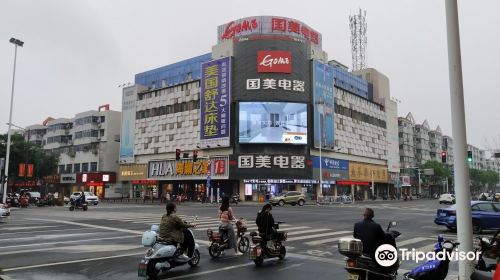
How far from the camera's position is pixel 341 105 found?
70.8 metres

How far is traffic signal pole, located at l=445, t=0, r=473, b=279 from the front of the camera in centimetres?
723

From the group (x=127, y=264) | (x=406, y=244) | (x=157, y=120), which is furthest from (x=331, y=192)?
(x=127, y=264)

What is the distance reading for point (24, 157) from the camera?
208 feet

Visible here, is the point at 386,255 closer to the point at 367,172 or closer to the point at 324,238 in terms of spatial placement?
the point at 324,238

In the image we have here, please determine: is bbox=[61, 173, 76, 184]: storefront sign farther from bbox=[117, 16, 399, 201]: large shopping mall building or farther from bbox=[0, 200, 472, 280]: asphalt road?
bbox=[0, 200, 472, 280]: asphalt road

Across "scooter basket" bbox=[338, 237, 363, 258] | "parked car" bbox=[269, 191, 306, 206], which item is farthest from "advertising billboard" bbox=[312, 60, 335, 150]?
"scooter basket" bbox=[338, 237, 363, 258]

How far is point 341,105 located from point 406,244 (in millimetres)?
57818

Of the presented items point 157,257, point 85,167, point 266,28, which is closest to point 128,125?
point 85,167

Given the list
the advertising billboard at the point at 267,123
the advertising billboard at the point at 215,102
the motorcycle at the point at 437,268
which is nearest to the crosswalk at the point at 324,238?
the motorcycle at the point at 437,268

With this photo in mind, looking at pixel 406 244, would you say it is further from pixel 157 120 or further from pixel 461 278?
pixel 157 120

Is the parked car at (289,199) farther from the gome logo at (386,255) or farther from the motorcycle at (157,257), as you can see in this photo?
the gome logo at (386,255)

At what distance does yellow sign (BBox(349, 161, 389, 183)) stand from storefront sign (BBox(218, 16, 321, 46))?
22.2m

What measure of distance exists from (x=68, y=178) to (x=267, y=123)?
48928 mm

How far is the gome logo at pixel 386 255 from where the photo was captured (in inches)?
277
